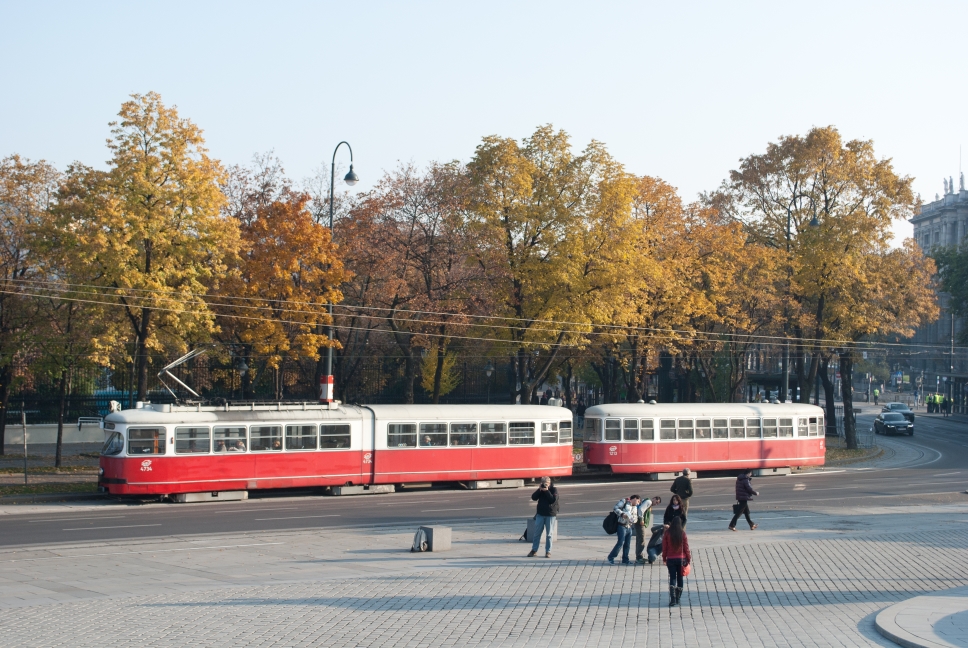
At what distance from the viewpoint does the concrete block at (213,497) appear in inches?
1185

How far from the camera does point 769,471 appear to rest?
43781mm

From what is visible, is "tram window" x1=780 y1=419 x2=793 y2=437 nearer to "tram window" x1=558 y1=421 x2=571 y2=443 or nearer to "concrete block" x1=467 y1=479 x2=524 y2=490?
"tram window" x1=558 y1=421 x2=571 y2=443

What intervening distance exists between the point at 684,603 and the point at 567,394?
53.9 metres

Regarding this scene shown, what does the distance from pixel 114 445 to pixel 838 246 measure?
37.6m

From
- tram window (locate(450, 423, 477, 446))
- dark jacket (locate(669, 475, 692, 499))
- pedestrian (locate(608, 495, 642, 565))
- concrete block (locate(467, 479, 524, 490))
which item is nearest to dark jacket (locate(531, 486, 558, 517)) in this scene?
pedestrian (locate(608, 495, 642, 565))

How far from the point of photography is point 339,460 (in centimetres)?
3238

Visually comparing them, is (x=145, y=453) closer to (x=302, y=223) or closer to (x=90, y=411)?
(x=302, y=223)

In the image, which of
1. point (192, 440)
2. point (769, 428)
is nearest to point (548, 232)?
point (769, 428)

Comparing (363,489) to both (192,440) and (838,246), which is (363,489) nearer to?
(192,440)

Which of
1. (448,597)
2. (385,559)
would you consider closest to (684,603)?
(448,597)

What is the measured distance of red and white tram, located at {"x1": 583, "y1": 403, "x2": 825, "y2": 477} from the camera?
39.0 m

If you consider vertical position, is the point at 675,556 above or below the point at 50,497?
above

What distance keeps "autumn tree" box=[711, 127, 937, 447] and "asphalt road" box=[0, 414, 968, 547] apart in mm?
9525

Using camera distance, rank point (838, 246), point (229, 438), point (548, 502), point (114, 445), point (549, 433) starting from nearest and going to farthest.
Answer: point (548, 502), point (114, 445), point (229, 438), point (549, 433), point (838, 246)
